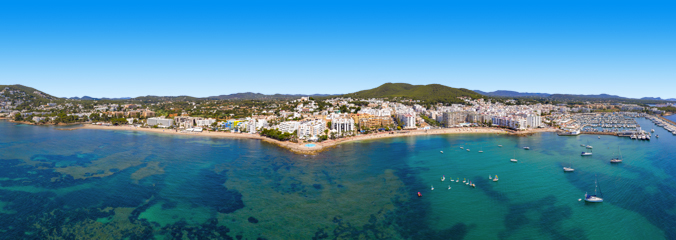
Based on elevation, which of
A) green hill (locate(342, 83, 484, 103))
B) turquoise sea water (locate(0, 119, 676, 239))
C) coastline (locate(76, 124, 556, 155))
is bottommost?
turquoise sea water (locate(0, 119, 676, 239))

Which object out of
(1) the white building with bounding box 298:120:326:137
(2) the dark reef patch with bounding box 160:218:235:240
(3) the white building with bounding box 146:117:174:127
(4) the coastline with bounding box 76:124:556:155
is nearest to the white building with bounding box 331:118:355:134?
(4) the coastline with bounding box 76:124:556:155

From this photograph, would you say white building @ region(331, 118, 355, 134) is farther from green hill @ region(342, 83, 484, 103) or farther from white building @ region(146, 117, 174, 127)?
green hill @ region(342, 83, 484, 103)

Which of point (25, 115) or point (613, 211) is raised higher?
point (25, 115)

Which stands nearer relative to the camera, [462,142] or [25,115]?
[462,142]

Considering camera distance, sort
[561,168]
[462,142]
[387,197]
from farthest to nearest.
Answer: [462,142] → [561,168] → [387,197]

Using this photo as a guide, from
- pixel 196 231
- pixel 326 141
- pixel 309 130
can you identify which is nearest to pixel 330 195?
pixel 196 231

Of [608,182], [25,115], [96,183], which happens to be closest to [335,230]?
[96,183]

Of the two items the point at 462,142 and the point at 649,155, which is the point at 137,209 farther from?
the point at 649,155
